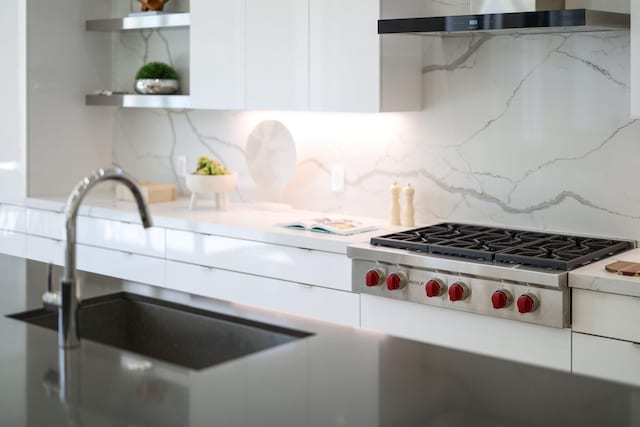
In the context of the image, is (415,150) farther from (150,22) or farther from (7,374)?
(7,374)

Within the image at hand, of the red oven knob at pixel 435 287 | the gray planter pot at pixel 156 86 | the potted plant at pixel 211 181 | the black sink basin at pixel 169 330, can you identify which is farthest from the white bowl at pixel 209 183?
the black sink basin at pixel 169 330

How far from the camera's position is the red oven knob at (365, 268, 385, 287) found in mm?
3461

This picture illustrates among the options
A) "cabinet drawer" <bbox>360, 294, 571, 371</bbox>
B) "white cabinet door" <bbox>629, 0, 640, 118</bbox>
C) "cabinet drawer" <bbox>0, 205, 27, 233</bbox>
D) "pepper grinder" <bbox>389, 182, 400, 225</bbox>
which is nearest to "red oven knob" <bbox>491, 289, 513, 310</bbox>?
"cabinet drawer" <bbox>360, 294, 571, 371</bbox>

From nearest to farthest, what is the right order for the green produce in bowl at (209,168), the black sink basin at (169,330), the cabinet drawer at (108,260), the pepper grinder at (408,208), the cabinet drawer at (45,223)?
1. the black sink basin at (169,330)
2. the pepper grinder at (408,208)
3. the cabinet drawer at (108,260)
4. the green produce in bowl at (209,168)
5. the cabinet drawer at (45,223)

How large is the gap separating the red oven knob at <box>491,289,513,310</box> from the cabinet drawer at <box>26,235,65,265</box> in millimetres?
2534

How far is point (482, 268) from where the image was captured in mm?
3197

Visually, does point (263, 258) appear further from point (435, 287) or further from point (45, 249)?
point (45, 249)

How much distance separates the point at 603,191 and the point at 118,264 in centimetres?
234

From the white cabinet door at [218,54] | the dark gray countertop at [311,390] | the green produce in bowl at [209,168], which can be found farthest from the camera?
the green produce in bowl at [209,168]

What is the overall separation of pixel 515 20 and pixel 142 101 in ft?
7.46

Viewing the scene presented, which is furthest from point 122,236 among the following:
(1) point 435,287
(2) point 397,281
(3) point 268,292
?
(1) point 435,287

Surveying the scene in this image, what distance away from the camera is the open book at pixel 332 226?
12.7 ft

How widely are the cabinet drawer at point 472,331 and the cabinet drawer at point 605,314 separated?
0.08 m

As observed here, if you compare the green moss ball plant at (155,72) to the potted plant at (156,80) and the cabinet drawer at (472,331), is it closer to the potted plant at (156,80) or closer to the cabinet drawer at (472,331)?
the potted plant at (156,80)
